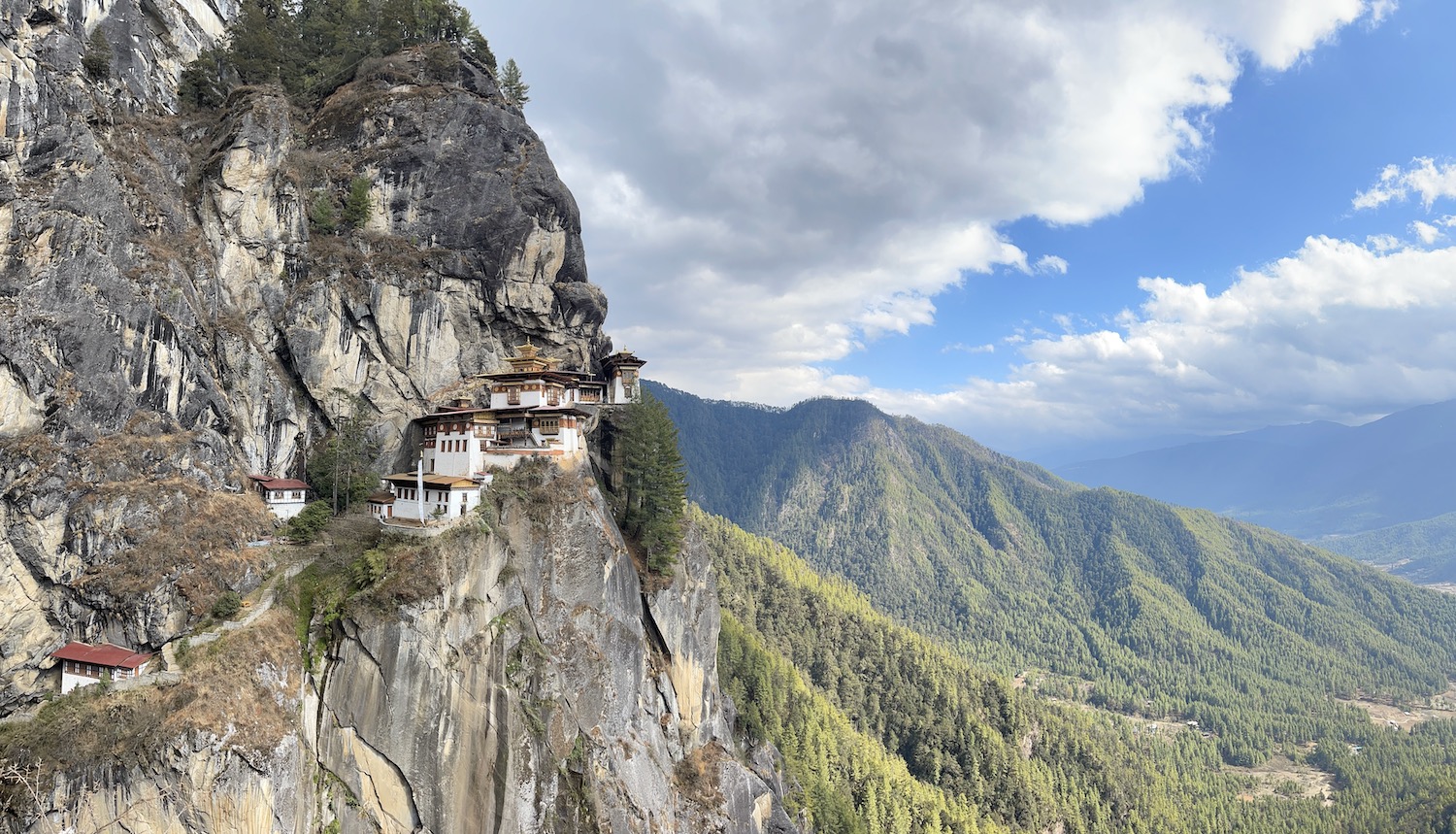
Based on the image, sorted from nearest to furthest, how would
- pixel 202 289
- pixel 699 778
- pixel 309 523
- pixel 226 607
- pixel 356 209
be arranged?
pixel 226 607 → pixel 309 523 → pixel 202 289 → pixel 699 778 → pixel 356 209

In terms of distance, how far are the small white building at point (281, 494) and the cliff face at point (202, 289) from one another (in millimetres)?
1824

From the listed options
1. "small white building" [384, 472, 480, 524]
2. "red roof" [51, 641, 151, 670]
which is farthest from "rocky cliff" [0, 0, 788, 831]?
"small white building" [384, 472, 480, 524]

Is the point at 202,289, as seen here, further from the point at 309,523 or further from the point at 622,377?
the point at 622,377

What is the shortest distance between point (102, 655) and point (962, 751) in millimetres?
106179

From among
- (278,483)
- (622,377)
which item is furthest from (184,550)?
(622,377)

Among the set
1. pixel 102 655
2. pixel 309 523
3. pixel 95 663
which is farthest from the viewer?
pixel 309 523

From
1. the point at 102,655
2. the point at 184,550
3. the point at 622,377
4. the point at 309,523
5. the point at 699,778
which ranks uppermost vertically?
the point at 622,377

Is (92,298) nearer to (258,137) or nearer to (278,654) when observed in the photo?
(258,137)

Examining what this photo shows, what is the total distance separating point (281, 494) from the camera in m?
43.8

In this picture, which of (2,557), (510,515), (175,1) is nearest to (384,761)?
(510,515)

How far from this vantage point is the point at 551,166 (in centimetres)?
6125

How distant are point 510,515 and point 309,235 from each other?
30.1 m

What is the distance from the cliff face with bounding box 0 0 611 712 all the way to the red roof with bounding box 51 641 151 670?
953 mm

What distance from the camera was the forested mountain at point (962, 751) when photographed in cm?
8331
